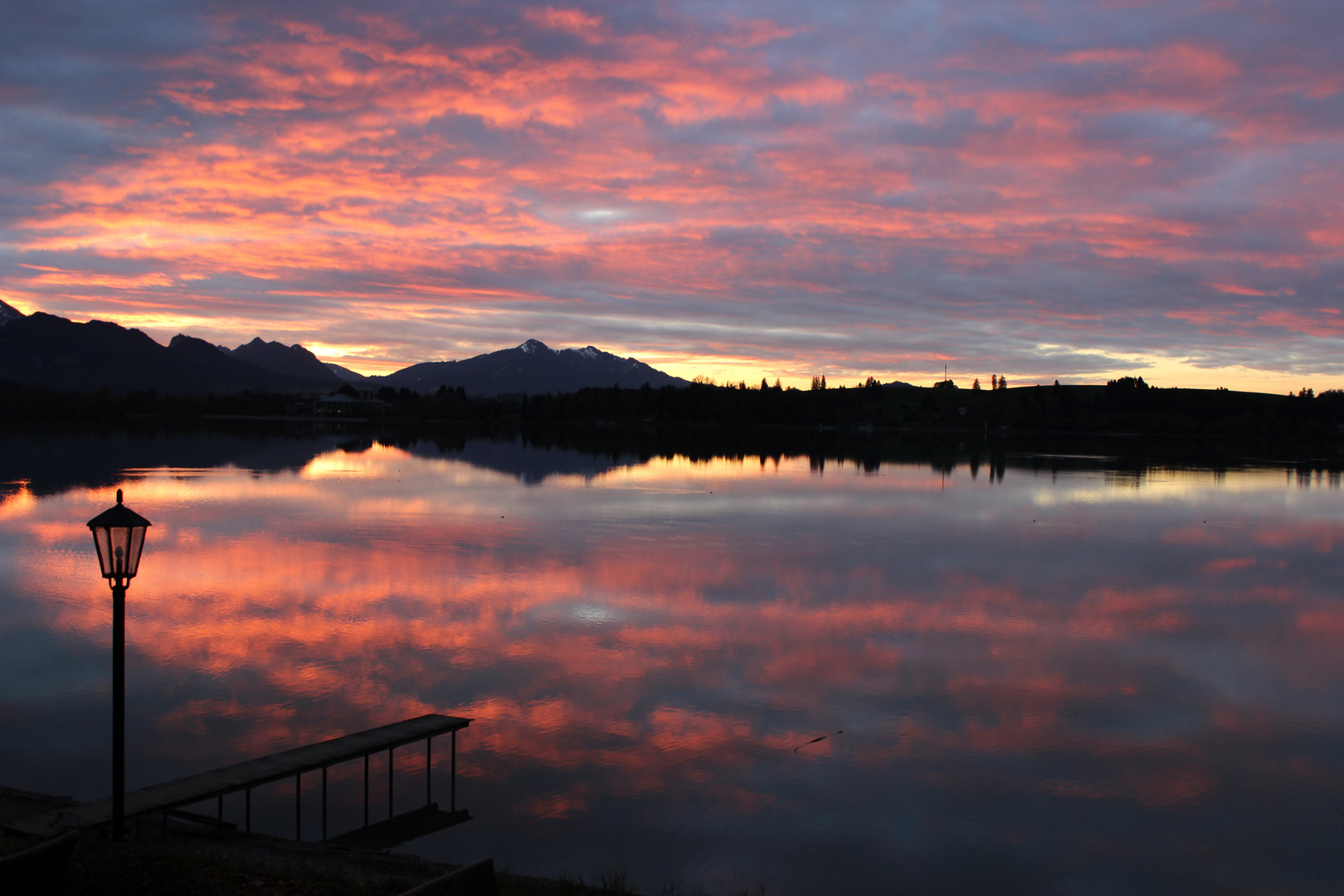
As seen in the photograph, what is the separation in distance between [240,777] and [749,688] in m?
7.00

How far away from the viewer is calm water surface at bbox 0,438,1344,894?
9172mm

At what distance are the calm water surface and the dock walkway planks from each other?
502 mm

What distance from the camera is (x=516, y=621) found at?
17.0 metres

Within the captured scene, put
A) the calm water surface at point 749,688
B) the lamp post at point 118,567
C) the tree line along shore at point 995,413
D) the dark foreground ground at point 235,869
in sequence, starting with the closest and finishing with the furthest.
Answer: the dark foreground ground at point 235,869 → the lamp post at point 118,567 → the calm water surface at point 749,688 → the tree line along shore at point 995,413

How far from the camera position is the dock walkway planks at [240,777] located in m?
7.75

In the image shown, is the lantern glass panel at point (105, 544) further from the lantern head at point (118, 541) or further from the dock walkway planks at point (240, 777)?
the dock walkway planks at point (240, 777)

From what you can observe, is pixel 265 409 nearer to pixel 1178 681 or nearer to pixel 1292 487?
pixel 1292 487

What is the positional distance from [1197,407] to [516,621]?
643 feet

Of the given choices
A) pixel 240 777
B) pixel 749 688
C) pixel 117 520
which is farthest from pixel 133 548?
pixel 749 688

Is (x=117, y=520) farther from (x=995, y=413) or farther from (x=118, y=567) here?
(x=995, y=413)

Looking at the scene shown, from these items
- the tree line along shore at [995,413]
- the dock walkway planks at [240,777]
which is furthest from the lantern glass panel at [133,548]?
the tree line along shore at [995,413]

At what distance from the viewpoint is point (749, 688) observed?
44.3 ft

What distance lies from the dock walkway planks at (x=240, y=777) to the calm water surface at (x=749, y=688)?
0.50m

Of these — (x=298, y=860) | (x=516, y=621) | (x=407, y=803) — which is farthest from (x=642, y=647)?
(x=298, y=860)
